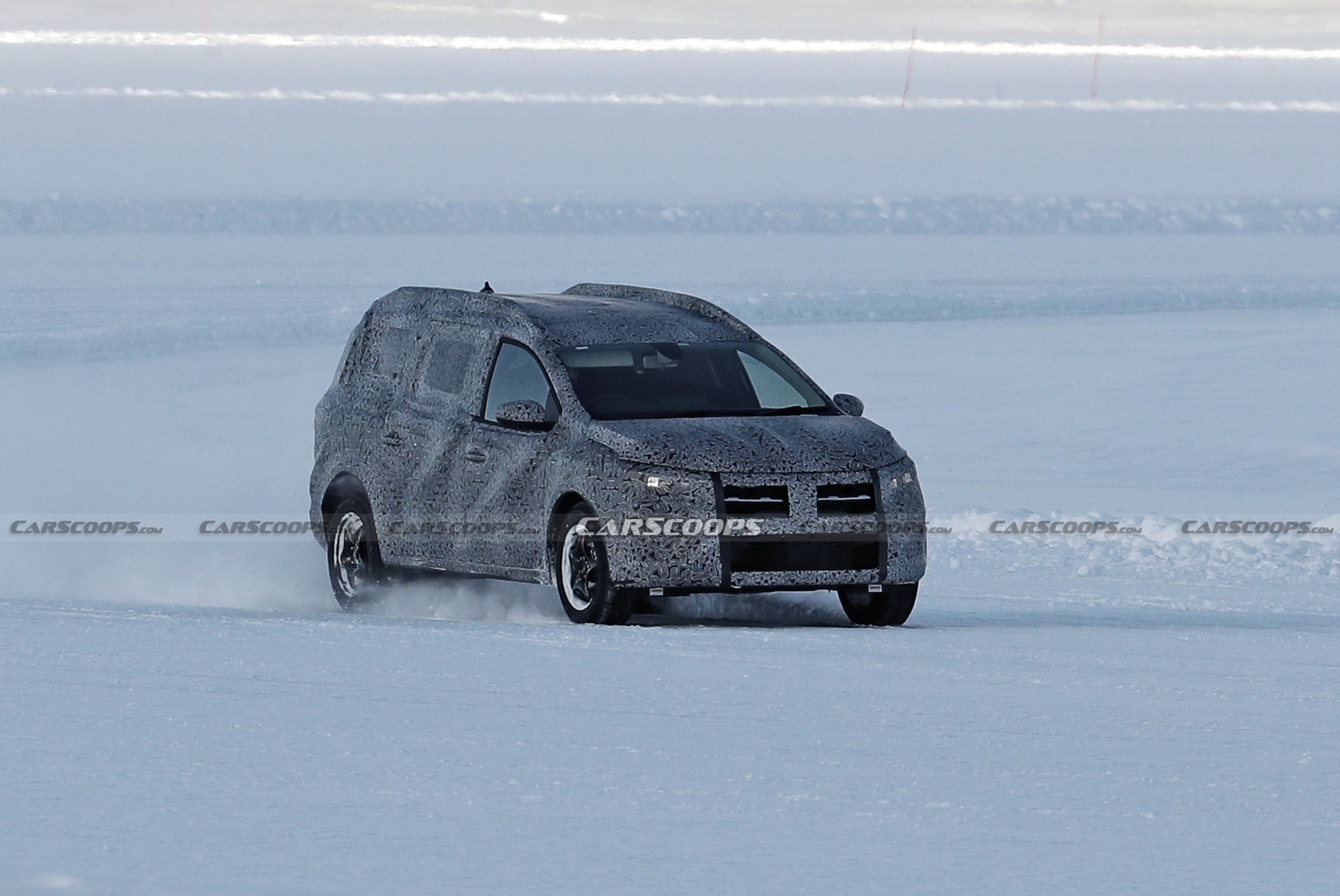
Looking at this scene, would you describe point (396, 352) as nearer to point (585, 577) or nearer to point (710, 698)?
point (585, 577)

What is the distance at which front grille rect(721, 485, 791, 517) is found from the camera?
9727mm

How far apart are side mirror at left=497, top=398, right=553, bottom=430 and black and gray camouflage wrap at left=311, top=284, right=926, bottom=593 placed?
7cm

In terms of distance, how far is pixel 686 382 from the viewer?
1083 cm

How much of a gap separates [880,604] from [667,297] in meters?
2.17

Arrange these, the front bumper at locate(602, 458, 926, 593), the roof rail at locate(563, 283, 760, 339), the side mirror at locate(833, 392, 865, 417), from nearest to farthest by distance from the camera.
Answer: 1. the front bumper at locate(602, 458, 926, 593)
2. the side mirror at locate(833, 392, 865, 417)
3. the roof rail at locate(563, 283, 760, 339)

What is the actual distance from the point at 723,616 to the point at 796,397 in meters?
1.17

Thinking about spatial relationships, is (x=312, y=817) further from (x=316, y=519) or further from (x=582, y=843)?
(x=316, y=519)

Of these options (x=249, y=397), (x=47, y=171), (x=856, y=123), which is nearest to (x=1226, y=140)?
(x=856, y=123)
